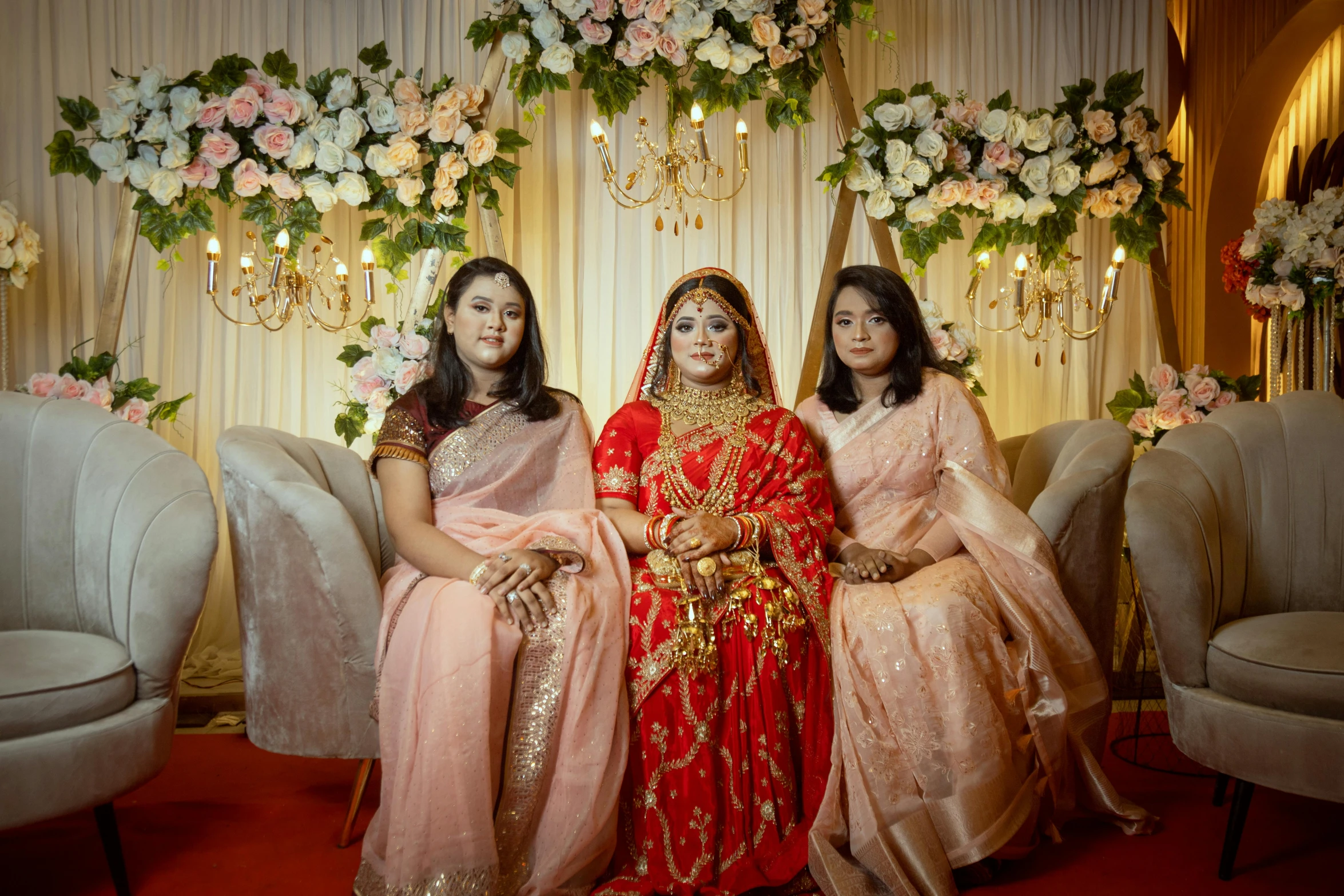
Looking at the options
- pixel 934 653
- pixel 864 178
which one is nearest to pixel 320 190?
pixel 864 178

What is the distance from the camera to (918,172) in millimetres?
3137

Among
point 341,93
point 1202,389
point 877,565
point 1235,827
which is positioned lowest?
point 1235,827

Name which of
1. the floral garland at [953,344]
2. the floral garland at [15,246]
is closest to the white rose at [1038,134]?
the floral garland at [953,344]

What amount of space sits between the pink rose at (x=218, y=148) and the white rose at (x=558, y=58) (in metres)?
0.97

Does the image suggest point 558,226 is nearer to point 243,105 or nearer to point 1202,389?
point 243,105

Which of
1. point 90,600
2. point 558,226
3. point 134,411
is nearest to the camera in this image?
point 90,600

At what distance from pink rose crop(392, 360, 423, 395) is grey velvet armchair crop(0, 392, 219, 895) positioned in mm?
738

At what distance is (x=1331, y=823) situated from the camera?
2438mm

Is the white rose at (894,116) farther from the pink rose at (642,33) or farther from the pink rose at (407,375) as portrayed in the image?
the pink rose at (407,375)

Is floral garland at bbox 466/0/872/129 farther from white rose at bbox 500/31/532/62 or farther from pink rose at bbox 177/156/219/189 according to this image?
pink rose at bbox 177/156/219/189

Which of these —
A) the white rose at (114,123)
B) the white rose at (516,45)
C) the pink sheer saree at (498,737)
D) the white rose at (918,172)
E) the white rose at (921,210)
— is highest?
the white rose at (516,45)

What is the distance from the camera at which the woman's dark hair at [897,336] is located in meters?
2.75

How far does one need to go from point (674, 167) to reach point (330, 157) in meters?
1.10

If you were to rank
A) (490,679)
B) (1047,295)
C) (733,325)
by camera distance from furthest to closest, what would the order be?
(1047,295) → (733,325) → (490,679)
